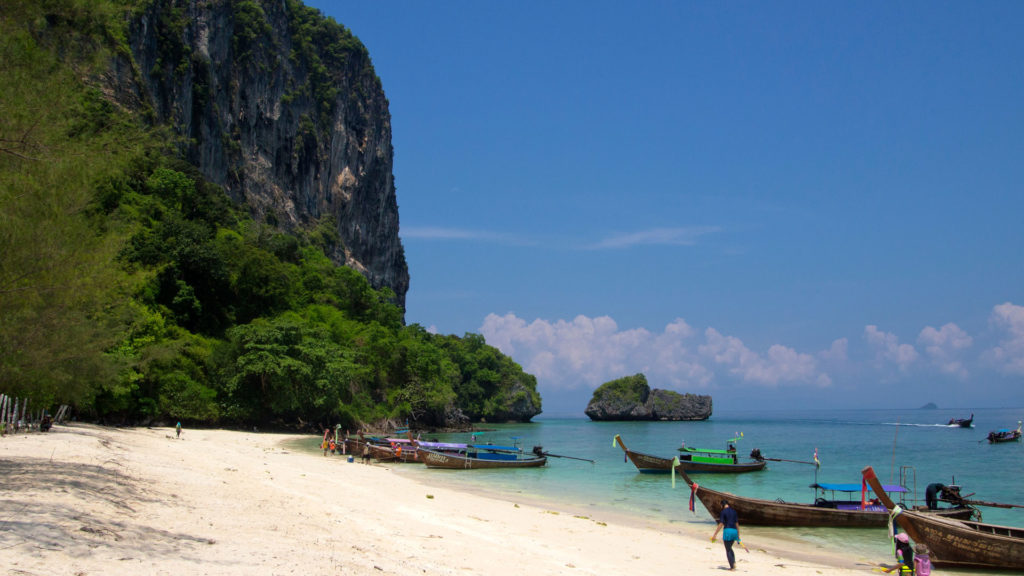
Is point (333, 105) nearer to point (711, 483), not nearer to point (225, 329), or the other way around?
point (225, 329)

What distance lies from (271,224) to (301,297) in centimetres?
2715

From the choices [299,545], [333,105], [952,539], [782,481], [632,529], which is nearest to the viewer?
[299,545]

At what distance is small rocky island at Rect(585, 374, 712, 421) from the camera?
12025 centimetres

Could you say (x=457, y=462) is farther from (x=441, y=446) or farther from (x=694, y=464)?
(x=694, y=464)

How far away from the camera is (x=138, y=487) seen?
1091cm

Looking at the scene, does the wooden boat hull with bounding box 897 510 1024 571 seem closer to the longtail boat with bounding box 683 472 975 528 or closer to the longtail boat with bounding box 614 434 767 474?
the longtail boat with bounding box 683 472 975 528

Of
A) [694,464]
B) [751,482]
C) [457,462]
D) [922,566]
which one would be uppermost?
[922,566]

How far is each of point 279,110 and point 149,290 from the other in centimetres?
5588

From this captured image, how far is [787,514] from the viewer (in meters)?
18.1

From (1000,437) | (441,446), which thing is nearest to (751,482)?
(441,446)

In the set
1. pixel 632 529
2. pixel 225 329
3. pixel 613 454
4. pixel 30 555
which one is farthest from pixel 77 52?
pixel 613 454

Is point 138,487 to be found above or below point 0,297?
below

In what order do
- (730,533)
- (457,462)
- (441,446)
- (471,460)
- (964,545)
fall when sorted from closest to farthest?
(730,533)
(964,545)
(457,462)
(471,460)
(441,446)

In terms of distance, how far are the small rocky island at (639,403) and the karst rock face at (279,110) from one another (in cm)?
4443
